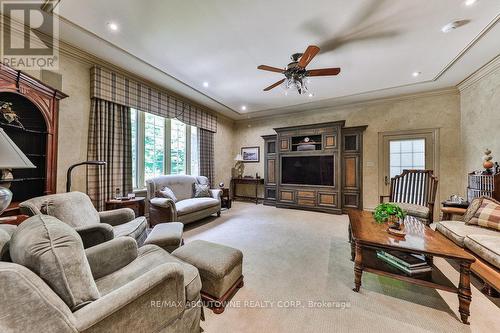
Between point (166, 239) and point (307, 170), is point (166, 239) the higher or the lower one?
the lower one

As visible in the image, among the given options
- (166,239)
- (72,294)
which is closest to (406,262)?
(166,239)

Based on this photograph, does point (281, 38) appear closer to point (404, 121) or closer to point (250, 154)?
point (404, 121)

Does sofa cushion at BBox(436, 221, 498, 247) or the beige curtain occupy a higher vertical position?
the beige curtain

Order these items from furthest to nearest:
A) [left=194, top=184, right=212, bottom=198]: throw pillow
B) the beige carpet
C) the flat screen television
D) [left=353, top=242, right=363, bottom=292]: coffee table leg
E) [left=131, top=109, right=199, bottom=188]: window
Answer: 1. the flat screen television
2. [left=194, top=184, right=212, bottom=198]: throw pillow
3. [left=131, top=109, right=199, bottom=188]: window
4. [left=353, top=242, right=363, bottom=292]: coffee table leg
5. the beige carpet

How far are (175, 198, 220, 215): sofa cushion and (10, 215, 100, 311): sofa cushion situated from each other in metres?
2.54

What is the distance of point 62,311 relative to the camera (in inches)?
29.0

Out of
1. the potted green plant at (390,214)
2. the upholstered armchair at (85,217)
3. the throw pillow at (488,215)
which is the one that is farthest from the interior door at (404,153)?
the upholstered armchair at (85,217)

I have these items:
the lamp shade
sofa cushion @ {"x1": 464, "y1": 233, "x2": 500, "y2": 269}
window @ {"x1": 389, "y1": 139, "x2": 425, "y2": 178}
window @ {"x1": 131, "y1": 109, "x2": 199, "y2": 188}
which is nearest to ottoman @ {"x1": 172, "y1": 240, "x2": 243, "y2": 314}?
the lamp shade

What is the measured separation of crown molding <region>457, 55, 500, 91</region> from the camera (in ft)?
10.1

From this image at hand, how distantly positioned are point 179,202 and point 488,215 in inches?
178

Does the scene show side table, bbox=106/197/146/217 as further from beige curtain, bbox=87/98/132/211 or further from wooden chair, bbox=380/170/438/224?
wooden chair, bbox=380/170/438/224

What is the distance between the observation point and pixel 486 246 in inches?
72.4

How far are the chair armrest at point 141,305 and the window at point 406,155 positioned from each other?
5317mm

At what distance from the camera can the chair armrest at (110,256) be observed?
1.34m
